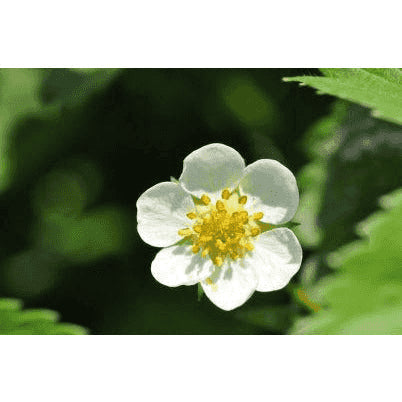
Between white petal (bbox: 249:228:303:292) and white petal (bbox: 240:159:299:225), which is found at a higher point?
white petal (bbox: 240:159:299:225)

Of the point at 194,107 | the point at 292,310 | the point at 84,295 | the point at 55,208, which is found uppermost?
the point at 194,107

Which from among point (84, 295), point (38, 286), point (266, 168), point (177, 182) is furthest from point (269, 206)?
point (38, 286)

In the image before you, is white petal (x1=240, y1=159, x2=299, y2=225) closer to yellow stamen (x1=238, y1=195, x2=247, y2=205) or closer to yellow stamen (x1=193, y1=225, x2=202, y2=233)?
yellow stamen (x1=238, y1=195, x2=247, y2=205)

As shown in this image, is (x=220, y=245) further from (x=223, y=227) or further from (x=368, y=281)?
(x=368, y=281)

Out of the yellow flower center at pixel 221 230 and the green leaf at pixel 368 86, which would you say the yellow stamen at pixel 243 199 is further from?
the green leaf at pixel 368 86

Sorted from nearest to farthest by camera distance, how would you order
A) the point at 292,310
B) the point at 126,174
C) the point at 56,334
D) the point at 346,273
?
the point at 346,273 < the point at 56,334 < the point at 292,310 < the point at 126,174

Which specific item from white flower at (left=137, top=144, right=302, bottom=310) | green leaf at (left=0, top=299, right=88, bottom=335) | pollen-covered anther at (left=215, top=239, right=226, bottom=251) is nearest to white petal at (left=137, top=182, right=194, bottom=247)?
white flower at (left=137, top=144, right=302, bottom=310)

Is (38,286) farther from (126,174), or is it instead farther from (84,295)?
(126,174)

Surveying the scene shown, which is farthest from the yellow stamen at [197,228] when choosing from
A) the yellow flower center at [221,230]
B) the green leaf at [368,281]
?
the green leaf at [368,281]
